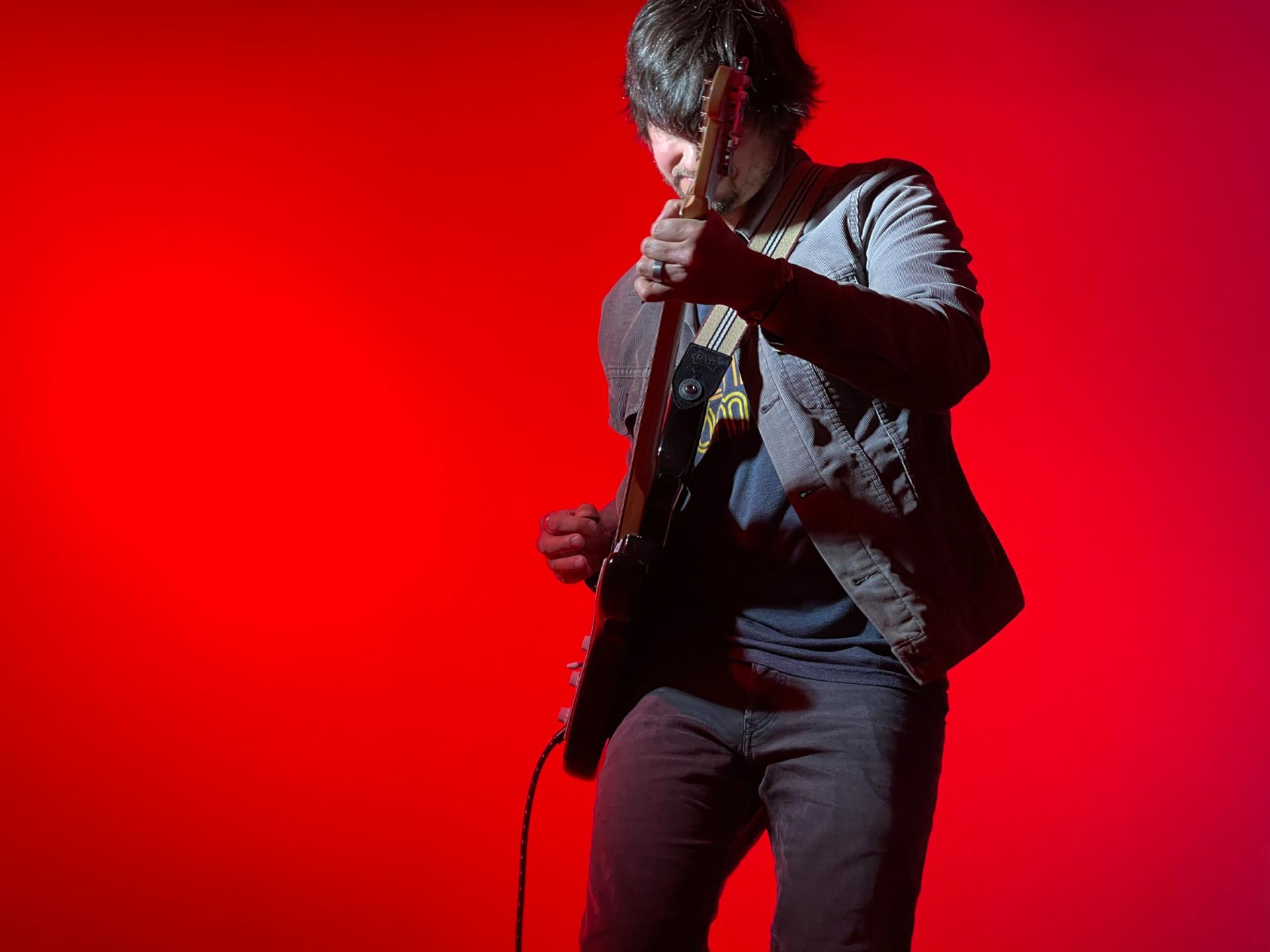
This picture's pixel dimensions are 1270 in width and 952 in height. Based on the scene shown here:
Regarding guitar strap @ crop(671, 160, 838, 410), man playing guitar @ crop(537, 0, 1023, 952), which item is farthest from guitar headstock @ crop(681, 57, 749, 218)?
guitar strap @ crop(671, 160, 838, 410)

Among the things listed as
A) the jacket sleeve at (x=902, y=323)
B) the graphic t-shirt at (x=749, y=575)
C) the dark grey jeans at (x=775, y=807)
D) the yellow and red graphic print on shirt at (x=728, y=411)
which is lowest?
the dark grey jeans at (x=775, y=807)

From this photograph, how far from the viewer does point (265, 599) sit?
224cm

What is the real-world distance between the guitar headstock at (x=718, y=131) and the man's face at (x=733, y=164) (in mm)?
187

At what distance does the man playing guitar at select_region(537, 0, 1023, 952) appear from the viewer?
100cm

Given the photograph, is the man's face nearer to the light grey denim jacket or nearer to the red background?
the light grey denim jacket

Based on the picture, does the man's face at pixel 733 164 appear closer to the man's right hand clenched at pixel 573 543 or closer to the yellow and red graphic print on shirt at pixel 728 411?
the yellow and red graphic print on shirt at pixel 728 411

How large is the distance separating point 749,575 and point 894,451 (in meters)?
0.20

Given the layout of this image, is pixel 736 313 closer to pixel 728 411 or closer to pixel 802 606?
pixel 728 411

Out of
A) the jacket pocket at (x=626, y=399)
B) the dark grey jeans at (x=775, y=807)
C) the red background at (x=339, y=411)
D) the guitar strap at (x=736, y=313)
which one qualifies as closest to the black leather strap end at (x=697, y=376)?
the guitar strap at (x=736, y=313)

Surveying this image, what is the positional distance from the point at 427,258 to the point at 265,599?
0.77 m

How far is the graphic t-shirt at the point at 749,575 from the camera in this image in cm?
108

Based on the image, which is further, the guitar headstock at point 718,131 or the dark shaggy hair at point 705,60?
the dark shaggy hair at point 705,60

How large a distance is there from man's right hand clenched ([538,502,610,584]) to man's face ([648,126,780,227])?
1.23 feet

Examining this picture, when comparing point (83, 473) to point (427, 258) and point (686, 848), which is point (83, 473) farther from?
point (686, 848)
